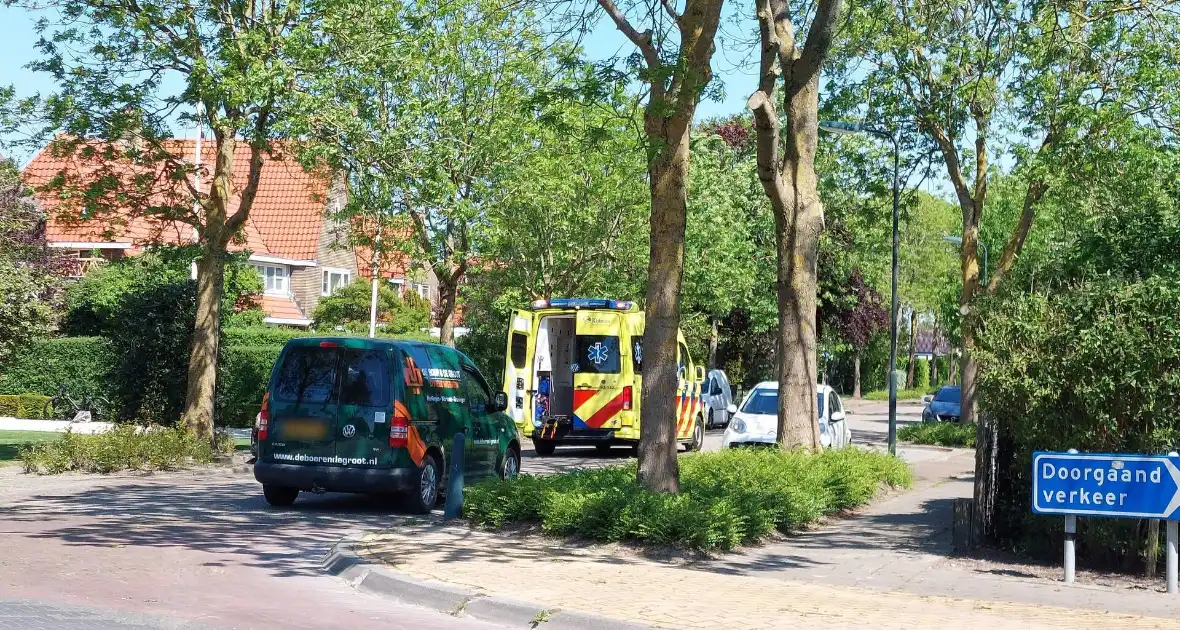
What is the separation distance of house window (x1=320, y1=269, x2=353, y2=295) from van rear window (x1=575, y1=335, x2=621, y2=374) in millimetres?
30785

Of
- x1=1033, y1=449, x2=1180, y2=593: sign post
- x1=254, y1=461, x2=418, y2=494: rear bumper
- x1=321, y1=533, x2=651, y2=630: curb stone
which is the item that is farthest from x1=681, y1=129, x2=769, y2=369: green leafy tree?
x1=321, y1=533, x2=651, y2=630: curb stone

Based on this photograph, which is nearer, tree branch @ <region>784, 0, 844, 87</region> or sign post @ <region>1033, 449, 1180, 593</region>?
sign post @ <region>1033, 449, 1180, 593</region>

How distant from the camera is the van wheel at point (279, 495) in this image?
1455cm

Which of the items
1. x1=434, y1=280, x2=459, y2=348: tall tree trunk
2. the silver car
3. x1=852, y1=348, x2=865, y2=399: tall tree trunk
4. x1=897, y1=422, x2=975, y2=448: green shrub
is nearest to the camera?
x1=434, y1=280, x2=459, y2=348: tall tree trunk

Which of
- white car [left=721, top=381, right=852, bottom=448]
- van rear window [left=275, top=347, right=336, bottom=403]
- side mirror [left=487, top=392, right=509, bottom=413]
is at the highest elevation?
van rear window [left=275, top=347, right=336, bottom=403]

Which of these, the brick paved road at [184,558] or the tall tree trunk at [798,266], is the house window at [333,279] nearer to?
the brick paved road at [184,558]

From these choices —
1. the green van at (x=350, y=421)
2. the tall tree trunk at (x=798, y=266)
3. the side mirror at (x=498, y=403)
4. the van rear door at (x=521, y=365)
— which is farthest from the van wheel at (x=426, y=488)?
the van rear door at (x=521, y=365)

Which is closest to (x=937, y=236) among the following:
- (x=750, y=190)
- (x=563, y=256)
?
(x=750, y=190)

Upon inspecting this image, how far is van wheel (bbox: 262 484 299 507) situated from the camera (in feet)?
47.8

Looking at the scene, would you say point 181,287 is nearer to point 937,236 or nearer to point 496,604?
point 496,604

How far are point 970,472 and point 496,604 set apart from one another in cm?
1634

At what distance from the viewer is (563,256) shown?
33.5m

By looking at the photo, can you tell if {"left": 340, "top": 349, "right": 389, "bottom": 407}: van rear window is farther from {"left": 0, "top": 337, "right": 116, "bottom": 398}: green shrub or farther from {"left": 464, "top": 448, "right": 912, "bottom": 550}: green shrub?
{"left": 0, "top": 337, "right": 116, "bottom": 398}: green shrub

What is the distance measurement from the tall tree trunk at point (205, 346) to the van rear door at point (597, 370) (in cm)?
679
